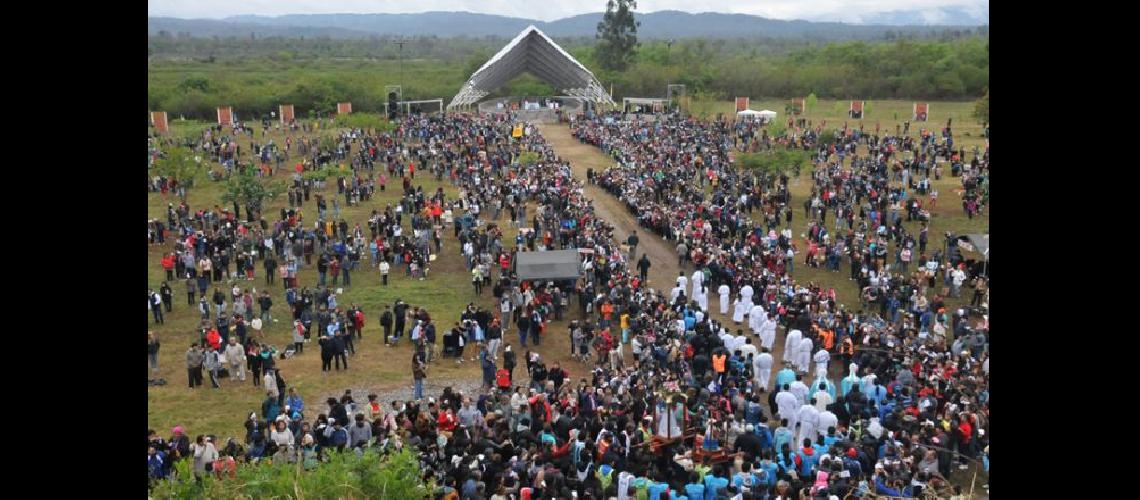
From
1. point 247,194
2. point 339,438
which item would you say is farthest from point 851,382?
point 247,194

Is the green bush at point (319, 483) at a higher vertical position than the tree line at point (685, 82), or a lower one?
lower

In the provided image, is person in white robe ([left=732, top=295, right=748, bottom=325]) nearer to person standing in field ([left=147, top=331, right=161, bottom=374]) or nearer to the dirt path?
the dirt path

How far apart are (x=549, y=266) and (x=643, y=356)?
5053mm

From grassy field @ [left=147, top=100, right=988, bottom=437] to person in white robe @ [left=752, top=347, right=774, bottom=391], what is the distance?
361cm

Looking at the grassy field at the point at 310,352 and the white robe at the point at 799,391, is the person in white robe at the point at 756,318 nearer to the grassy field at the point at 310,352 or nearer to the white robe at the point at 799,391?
the white robe at the point at 799,391

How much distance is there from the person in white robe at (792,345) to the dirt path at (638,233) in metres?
0.66

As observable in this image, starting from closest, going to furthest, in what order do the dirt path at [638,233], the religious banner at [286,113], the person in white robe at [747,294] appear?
the person in white robe at [747,294]
the dirt path at [638,233]
the religious banner at [286,113]

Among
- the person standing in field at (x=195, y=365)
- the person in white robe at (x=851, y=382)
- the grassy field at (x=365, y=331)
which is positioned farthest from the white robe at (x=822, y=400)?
the person standing in field at (x=195, y=365)

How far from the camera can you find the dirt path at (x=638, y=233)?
68.8ft

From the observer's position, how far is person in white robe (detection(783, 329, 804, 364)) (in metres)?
17.2

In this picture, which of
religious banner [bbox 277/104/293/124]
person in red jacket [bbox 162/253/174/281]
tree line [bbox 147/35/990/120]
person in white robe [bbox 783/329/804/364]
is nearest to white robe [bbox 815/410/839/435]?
person in white robe [bbox 783/329/804/364]
